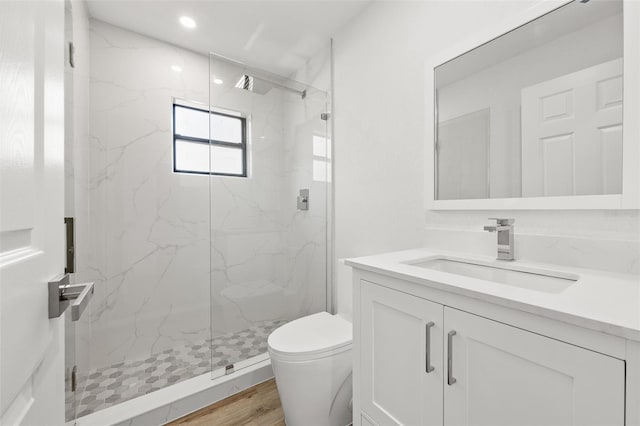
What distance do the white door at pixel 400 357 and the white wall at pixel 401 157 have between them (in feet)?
1.85

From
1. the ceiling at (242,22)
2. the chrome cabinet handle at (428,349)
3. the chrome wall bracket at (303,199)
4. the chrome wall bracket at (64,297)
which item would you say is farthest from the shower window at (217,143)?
the chrome cabinet handle at (428,349)

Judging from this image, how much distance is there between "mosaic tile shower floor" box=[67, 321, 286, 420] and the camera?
1.69 meters

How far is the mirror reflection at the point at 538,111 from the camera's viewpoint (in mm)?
937

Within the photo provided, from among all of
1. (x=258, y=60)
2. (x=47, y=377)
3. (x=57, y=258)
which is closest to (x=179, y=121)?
(x=258, y=60)

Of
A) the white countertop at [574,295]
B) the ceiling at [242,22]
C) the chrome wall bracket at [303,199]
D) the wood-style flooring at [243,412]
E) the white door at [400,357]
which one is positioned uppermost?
the ceiling at [242,22]

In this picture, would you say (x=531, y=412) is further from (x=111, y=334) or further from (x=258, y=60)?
(x=258, y=60)

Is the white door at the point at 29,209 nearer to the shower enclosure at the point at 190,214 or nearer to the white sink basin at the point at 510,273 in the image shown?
the white sink basin at the point at 510,273

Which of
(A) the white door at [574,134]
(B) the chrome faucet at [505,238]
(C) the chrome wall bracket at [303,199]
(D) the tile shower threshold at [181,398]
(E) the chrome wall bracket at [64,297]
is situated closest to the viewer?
(E) the chrome wall bracket at [64,297]

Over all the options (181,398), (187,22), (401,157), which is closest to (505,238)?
(401,157)

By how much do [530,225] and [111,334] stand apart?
8.66ft

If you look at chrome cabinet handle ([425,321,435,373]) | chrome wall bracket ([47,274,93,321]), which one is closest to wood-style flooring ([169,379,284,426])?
chrome cabinet handle ([425,321,435,373])

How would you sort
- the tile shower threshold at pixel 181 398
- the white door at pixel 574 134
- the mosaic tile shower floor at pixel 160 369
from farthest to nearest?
the mosaic tile shower floor at pixel 160 369
the tile shower threshold at pixel 181 398
the white door at pixel 574 134

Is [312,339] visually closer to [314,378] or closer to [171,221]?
[314,378]

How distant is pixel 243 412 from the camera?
5.24 feet
